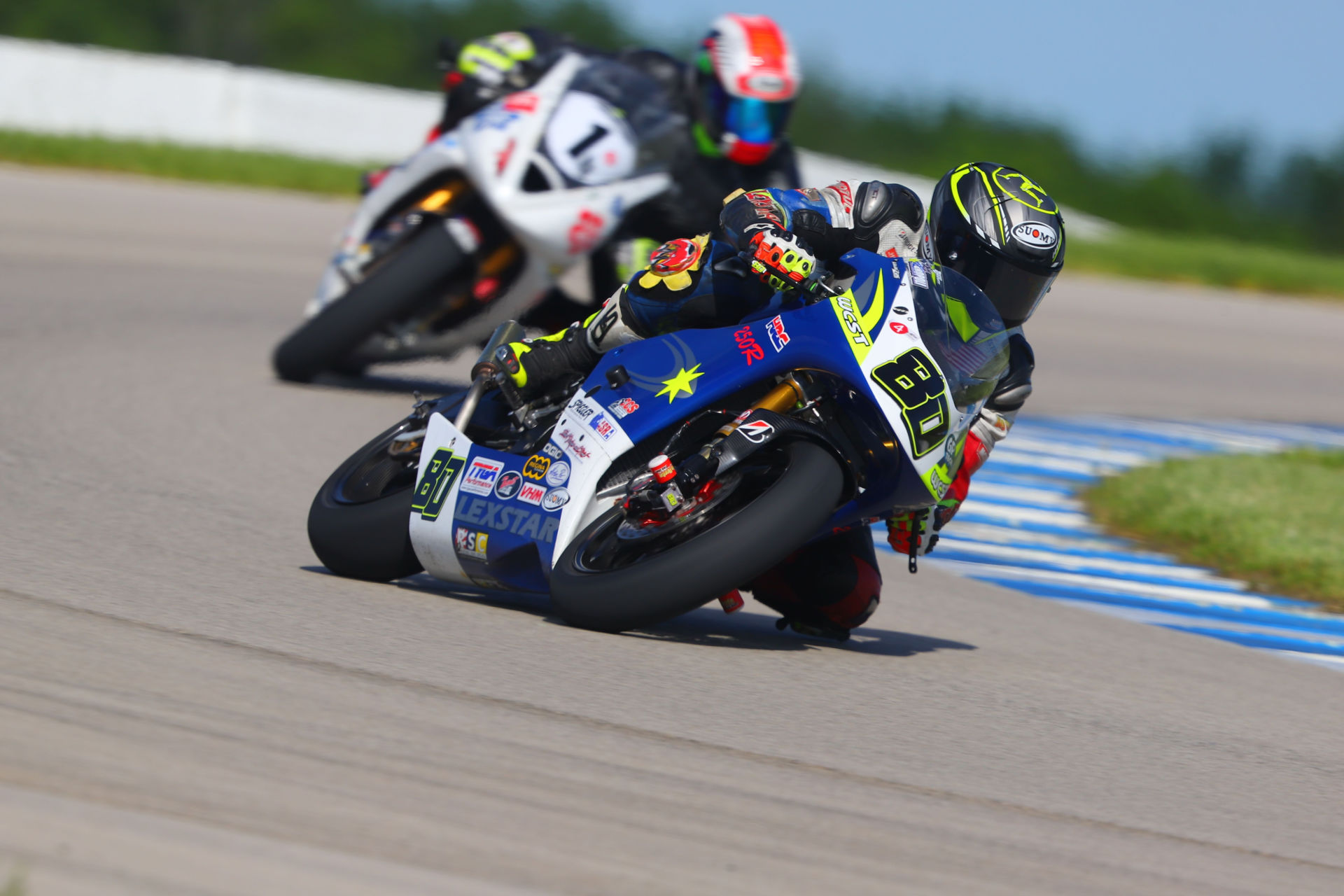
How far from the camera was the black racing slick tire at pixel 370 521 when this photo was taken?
4914 mm

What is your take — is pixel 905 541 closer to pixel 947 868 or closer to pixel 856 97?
pixel 947 868

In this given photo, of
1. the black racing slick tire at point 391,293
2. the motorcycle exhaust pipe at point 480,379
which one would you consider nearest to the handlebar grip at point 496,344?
the motorcycle exhaust pipe at point 480,379

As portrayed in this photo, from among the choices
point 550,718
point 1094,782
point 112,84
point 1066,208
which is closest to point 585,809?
point 550,718

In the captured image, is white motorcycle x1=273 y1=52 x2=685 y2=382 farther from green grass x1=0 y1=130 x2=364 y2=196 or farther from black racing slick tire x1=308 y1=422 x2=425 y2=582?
green grass x1=0 y1=130 x2=364 y2=196

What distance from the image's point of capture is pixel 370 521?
16.2 ft

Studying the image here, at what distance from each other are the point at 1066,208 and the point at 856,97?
169 inches

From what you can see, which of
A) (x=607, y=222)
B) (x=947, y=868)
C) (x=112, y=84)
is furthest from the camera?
(x=112, y=84)

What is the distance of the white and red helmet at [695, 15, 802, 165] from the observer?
9.12 metres

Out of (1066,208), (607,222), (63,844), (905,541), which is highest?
(63,844)

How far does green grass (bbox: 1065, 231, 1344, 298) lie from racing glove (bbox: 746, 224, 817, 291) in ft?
60.4

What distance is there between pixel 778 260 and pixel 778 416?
43 centimetres

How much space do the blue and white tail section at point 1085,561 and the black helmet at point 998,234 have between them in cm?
197

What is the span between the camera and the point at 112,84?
2073 cm

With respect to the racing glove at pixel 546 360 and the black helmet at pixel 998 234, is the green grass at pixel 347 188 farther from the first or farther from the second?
the black helmet at pixel 998 234
